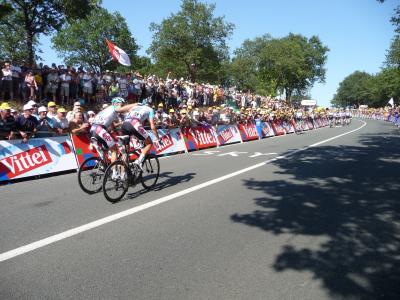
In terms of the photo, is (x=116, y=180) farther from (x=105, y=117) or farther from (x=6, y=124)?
(x=6, y=124)

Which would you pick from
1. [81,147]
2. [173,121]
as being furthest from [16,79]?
[81,147]

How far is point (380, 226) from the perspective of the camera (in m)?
5.31

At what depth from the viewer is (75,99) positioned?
60.9 ft

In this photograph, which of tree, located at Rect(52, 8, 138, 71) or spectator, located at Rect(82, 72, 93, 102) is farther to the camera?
tree, located at Rect(52, 8, 138, 71)

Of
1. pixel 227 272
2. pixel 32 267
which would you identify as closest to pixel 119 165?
pixel 32 267

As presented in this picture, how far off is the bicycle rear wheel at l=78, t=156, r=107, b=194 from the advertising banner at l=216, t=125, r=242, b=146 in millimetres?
12075

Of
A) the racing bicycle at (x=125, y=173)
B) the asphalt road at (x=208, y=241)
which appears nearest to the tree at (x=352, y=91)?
the racing bicycle at (x=125, y=173)

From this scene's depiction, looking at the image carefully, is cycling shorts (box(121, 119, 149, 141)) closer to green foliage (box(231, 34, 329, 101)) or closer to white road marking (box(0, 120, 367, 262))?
white road marking (box(0, 120, 367, 262))

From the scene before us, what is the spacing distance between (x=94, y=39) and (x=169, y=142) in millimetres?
56924

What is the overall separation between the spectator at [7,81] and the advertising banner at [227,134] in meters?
9.77

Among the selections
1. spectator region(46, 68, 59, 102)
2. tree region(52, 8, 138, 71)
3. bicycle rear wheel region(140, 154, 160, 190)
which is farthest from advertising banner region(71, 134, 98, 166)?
tree region(52, 8, 138, 71)

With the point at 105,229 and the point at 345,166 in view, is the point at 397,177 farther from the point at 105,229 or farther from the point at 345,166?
the point at 105,229

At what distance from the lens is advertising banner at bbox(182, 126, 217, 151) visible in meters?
16.5

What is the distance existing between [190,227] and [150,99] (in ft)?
59.3
